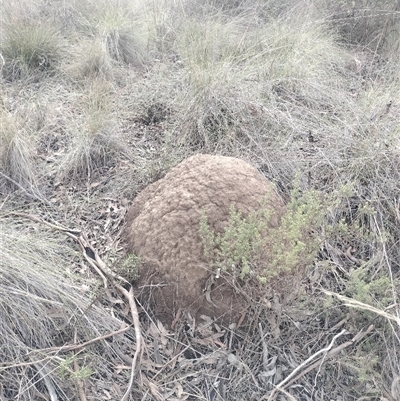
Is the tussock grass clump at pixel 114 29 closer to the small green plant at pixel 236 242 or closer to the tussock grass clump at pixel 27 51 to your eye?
the tussock grass clump at pixel 27 51

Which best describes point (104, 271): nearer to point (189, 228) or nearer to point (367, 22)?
point (189, 228)

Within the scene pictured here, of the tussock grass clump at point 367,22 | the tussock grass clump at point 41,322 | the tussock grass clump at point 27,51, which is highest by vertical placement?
the tussock grass clump at point 367,22

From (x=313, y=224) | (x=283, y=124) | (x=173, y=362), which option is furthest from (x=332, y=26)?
(x=173, y=362)

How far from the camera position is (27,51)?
398 centimetres

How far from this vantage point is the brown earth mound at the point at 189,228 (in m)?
2.07

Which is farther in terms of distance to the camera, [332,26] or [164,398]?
[332,26]

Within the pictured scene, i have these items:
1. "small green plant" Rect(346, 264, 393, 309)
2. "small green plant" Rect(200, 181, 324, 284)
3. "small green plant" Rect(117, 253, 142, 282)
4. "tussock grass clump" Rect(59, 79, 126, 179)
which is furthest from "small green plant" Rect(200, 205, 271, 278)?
"tussock grass clump" Rect(59, 79, 126, 179)

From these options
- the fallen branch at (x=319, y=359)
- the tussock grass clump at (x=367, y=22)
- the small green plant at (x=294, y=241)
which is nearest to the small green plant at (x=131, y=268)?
the small green plant at (x=294, y=241)

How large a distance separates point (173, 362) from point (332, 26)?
368 cm

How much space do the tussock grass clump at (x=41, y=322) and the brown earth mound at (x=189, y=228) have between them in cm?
27

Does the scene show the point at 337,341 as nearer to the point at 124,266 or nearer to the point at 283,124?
the point at 124,266

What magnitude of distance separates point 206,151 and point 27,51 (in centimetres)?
203

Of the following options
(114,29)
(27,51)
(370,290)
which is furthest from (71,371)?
(114,29)

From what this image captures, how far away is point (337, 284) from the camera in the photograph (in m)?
2.26
